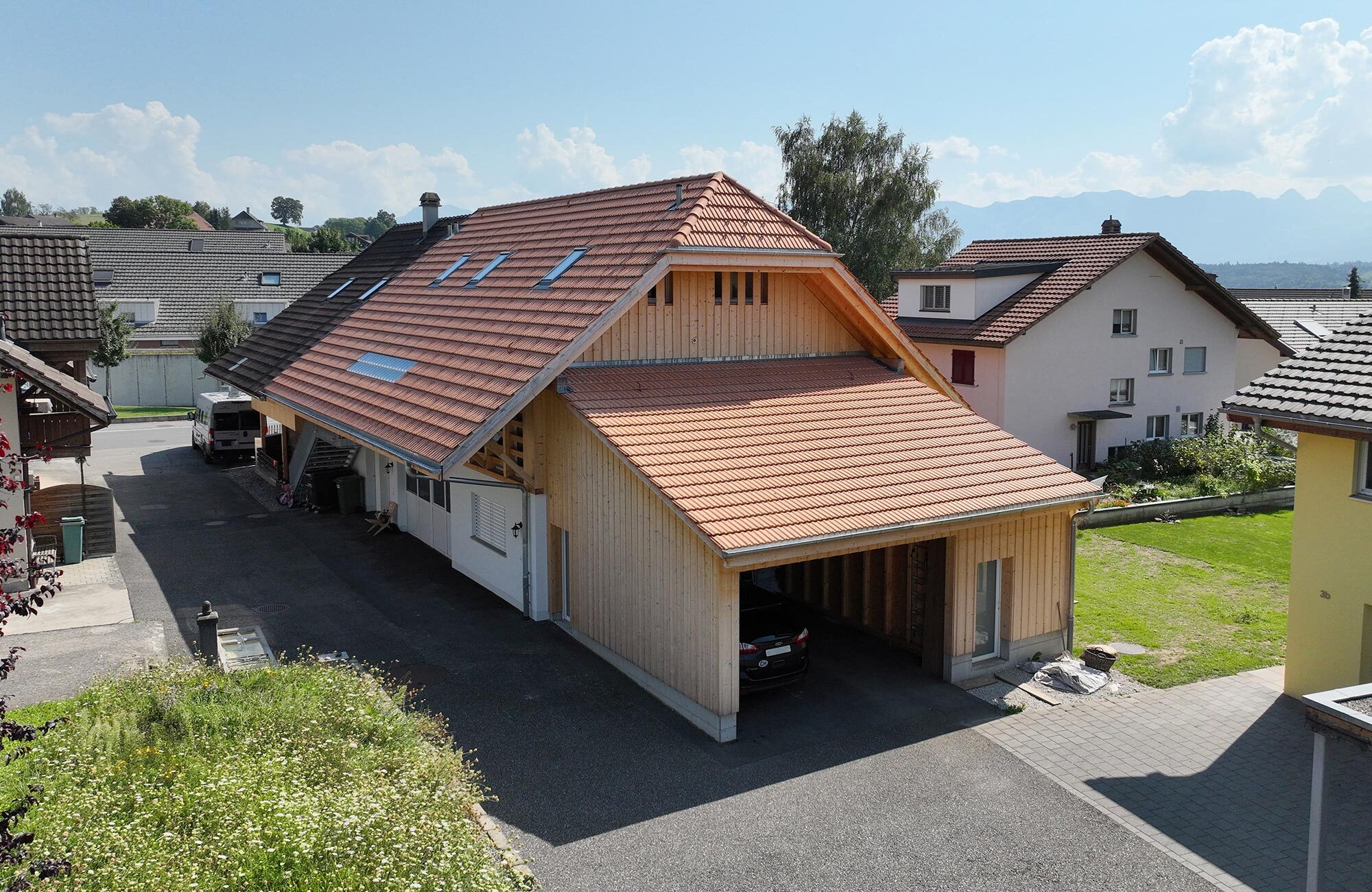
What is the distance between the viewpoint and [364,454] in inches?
990

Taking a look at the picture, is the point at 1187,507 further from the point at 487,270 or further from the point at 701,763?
the point at 701,763

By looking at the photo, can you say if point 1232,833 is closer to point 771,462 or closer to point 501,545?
point 771,462

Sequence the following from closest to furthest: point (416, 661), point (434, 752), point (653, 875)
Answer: point (653, 875)
point (434, 752)
point (416, 661)

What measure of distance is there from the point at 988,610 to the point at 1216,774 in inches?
154

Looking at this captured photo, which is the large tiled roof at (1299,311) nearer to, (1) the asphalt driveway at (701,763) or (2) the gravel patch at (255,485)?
(1) the asphalt driveway at (701,763)

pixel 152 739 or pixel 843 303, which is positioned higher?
pixel 843 303

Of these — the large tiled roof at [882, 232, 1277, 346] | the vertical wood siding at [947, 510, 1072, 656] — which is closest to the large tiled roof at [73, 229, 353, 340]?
the large tiled roof at [882, 232, 1277, 346]

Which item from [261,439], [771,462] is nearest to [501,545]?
[771,462]

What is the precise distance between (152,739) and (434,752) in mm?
2770

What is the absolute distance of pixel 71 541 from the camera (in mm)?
20578

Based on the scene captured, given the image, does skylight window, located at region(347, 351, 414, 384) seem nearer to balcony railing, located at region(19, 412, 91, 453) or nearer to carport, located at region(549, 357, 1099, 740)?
carport, located at region(549, 357, 1099, 740)

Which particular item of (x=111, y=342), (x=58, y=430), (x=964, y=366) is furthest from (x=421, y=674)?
(x=111, y=342)

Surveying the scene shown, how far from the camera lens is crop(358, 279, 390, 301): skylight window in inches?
1056

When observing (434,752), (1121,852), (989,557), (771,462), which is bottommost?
(1121,852)
